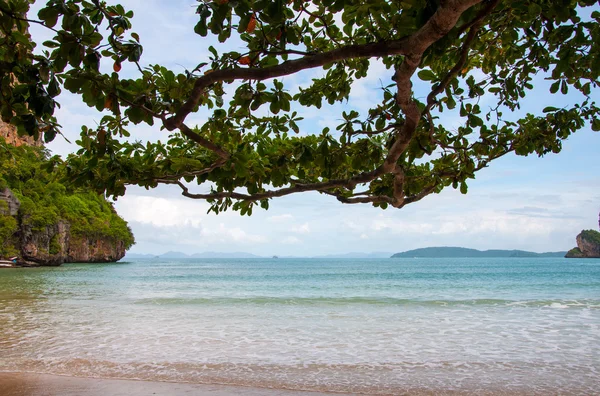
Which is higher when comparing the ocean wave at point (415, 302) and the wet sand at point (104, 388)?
the wet sand at point (104, 388)

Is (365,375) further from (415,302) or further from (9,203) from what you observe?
(9,203)

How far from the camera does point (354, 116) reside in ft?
12.2

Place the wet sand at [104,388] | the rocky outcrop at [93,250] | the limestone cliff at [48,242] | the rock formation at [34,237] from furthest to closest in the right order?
the rocky outcrop at [93,250], the limestone cliff at [48,242], the rock formation at [34,237], the wet sand at [104,388]

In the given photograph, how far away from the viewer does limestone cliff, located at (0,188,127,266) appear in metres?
45.1

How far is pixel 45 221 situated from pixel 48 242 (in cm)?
305

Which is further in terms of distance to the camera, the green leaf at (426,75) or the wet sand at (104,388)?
the wet sand at (104,388)

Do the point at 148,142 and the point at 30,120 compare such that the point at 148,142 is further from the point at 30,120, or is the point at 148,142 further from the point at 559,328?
the point at 559,328

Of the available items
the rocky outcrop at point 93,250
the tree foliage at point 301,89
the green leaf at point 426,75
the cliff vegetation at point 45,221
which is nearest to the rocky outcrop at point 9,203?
the cliff vegetation at point 45,221

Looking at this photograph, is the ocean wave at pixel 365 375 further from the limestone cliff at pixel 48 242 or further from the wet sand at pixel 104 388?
the limestone cliff at pixel 48 242

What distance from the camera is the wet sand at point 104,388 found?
5.06 meters

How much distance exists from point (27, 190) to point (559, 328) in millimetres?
52327

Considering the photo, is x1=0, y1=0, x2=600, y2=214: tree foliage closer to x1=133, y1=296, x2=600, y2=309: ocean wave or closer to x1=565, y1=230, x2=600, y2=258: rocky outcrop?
x1=133, y1=296, x2=600, y2=309: ocean wave

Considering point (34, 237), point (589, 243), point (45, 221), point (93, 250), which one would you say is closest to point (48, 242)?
point (34, 237)

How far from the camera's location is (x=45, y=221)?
48.2 metres
